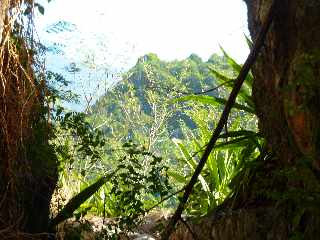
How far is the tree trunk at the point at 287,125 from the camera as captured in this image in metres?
1.86

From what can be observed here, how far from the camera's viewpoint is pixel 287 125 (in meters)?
2.22

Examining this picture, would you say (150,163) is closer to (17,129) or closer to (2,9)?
(17,129)

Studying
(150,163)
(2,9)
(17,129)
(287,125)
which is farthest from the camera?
(150,163)

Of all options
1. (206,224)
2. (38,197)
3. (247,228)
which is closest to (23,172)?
(38,197)

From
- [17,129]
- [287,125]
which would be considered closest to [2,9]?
[17,129]

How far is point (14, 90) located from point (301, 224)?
5.49 feet

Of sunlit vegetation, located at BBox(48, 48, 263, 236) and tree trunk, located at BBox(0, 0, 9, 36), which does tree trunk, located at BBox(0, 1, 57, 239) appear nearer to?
tree trunk, located at BBox(0, 0, 9, 36)

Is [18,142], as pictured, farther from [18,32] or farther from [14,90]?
[18,32]

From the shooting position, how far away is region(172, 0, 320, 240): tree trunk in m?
1.86

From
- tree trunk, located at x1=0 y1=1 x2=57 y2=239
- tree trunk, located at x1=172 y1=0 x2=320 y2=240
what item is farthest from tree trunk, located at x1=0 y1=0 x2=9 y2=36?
tree trunk, located at x1=172 y1=0 x2=320 y2=240

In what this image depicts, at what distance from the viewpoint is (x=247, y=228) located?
8.79 feet

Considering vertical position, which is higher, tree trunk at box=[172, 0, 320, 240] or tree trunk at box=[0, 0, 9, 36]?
tree trunk at box=[0, 0, 9, 36]

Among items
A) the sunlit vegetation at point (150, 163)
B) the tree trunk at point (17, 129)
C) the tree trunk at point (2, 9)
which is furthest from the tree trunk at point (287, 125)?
the tree trunk at point (2, 9)

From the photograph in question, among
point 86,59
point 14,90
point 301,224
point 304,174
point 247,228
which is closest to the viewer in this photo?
point 304,174
